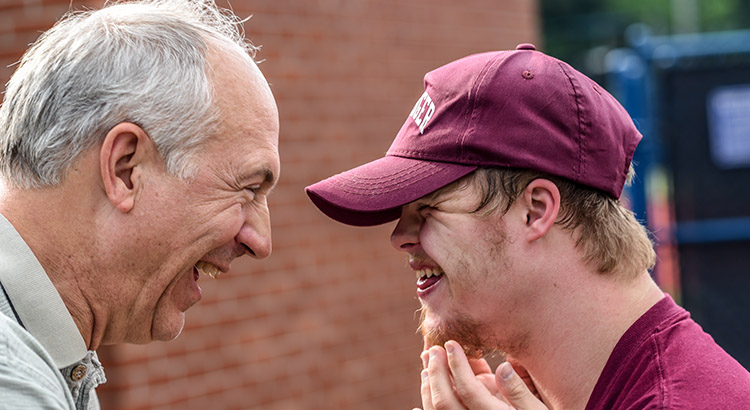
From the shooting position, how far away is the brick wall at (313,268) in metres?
4.54

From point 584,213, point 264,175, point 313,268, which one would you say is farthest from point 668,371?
point 313,268

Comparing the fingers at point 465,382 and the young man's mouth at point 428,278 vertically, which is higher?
the young man's mouth at point 428,278

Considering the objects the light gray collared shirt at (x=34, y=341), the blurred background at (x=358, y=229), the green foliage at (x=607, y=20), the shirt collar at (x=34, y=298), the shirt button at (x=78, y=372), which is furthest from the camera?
the green foliage at (x=607, y=20)

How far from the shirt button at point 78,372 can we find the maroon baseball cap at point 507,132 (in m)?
0.74

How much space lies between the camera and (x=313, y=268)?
17.8 ft

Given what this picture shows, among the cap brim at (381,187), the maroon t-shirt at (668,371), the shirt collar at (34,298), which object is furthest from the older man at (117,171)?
the maroon t-shirt at (668,371)

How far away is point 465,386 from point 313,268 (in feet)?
10.5

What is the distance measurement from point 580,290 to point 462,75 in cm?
62

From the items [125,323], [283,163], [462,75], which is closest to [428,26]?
[283,163]

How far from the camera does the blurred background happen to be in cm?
473

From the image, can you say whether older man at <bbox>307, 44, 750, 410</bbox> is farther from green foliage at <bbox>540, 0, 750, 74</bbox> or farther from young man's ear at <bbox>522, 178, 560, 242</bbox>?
green foliage at <bbox>540, 0, 750, 74</bbox>

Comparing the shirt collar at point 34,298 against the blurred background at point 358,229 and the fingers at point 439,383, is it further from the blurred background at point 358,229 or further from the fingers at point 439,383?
the blurred background at point 358,229

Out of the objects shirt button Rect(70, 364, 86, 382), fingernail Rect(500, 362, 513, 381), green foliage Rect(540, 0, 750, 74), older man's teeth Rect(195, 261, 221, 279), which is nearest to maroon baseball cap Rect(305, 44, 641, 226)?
older man's teeth Rect(195, 261, 221, 279)

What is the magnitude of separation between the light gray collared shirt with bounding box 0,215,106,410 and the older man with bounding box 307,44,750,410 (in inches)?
29.5
